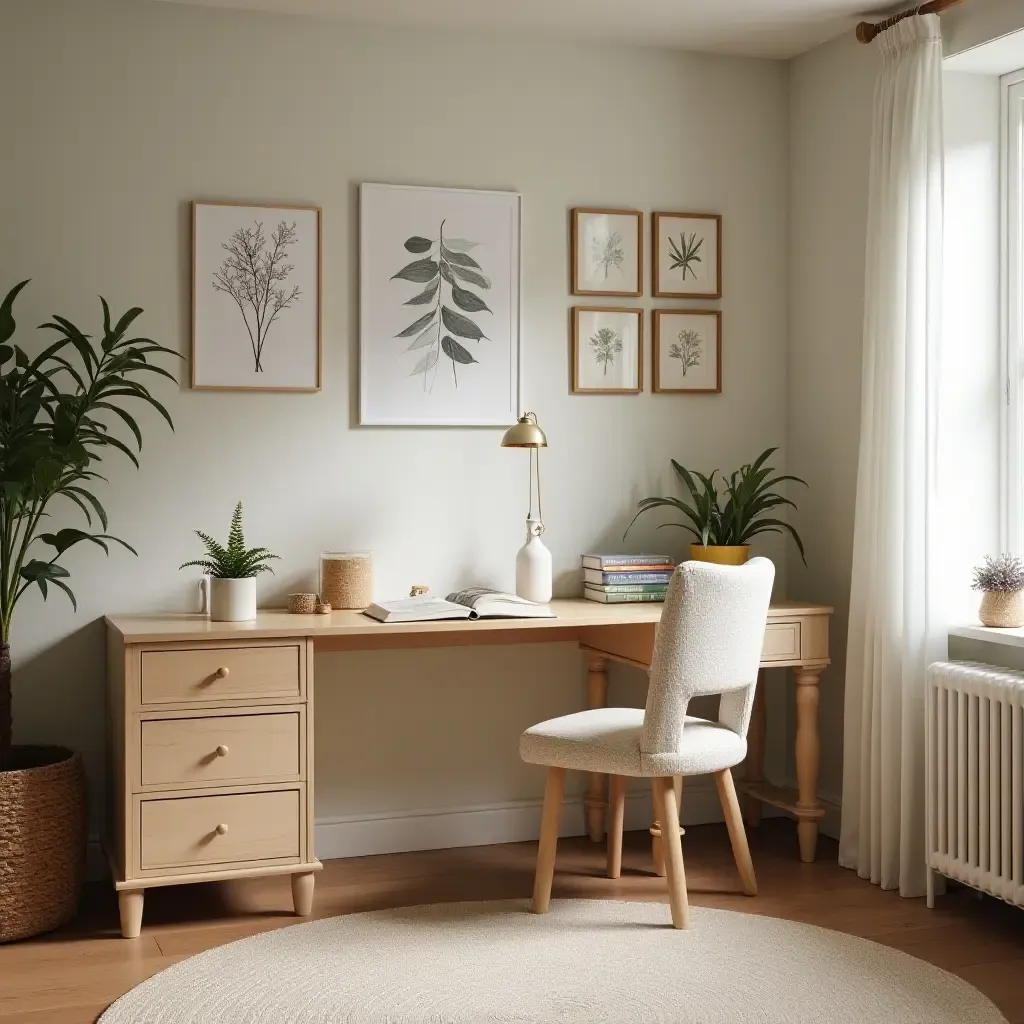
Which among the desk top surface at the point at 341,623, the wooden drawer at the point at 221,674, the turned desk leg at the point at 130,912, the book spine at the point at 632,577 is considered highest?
the book spine at the point at 632,577

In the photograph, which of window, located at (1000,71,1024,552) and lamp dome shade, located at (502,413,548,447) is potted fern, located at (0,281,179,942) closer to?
lamp dome shade, located at (502,413,548,447)

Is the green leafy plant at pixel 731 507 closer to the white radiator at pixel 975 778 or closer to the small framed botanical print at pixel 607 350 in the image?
the small framed botanical print at pixel 607 350

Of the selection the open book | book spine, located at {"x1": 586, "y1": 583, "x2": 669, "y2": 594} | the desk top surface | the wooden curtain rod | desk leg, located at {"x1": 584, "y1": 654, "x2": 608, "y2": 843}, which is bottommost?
desk leg, located at {"x1": 584, "y1": 654, "x2": 608, "y2": 843}

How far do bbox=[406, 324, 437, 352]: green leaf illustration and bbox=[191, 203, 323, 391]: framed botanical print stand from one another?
0.28 m

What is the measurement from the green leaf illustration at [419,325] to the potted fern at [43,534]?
2.42ft

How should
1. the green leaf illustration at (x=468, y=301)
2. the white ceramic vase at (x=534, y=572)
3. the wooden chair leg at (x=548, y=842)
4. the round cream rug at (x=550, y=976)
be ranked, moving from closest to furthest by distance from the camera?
the round cream rug at (x=550, y=976) < the wooden chair leg at (x=548, y=842) < the white ceramic vase at (x=534, y=572) < the green leaf illustration at (x=468, y=301)

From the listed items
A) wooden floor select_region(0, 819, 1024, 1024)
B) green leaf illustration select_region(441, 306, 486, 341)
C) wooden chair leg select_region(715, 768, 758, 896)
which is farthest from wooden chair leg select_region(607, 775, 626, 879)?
green leaf illustration select_region(441, 306, 486, 341)

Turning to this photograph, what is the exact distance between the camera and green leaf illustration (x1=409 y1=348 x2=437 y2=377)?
3777 mm

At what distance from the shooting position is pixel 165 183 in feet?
11.6

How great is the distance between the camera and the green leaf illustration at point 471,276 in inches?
150

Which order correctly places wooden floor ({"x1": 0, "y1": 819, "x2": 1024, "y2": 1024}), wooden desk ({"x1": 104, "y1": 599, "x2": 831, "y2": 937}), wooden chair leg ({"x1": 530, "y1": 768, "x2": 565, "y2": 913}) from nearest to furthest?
1. wooden floor ({"x1": 0, "y1": 819, "x2": 1024, "y2": 1024})
2. wooden desk ({"x1": 104, "y1": 599, "x2": 831, "y2": 937})
3. wooden chair leg ({"x1": 530, "y1": 768, "x2": 565, "y2": 913})

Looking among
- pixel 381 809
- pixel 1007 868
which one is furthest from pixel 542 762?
pixel 1007 868

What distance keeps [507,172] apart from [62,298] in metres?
1.36

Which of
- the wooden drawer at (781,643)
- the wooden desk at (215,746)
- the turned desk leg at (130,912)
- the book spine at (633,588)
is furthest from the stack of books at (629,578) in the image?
the turned desk leg at (130,912)
